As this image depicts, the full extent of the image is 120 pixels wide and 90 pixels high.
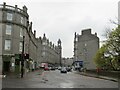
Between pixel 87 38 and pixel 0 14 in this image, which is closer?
pixel 0 14

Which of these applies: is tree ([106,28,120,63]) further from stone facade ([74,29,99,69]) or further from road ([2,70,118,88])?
stone facade ([74,29,99,69])

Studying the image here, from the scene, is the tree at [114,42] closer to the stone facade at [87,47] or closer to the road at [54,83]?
the road at [54,83]

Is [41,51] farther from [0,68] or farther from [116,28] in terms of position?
[116,28]

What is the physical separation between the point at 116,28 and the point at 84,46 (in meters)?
66.0

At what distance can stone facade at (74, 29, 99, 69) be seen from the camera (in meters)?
103

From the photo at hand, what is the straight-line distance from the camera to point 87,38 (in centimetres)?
10838

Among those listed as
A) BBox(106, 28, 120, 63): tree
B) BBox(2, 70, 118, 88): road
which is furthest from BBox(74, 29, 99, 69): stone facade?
BBox(2, 70, 118, 88): road

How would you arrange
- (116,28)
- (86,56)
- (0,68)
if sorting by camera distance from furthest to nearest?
(86,56), (0,68), (116,28)

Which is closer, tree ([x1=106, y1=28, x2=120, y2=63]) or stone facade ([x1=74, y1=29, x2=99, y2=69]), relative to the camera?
tree ([x1=106, y1=28, x2=120, y2=63])

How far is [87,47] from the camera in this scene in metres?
107

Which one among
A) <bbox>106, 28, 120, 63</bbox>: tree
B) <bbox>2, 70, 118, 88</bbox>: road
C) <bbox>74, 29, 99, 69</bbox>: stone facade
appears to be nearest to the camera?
<bbox>2, 70, 118, 88</bbox>: road

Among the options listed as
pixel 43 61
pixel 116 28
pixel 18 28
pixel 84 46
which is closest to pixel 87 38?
pixel 84 46

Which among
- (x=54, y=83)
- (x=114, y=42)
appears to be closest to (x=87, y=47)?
(x=114, y=42)

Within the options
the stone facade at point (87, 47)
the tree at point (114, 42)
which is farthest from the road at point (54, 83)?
the stone facade at point (87, 47)
